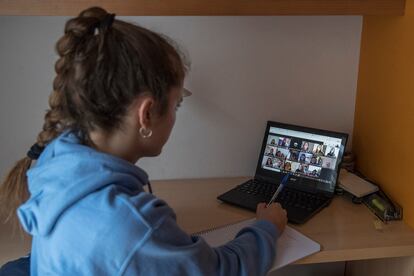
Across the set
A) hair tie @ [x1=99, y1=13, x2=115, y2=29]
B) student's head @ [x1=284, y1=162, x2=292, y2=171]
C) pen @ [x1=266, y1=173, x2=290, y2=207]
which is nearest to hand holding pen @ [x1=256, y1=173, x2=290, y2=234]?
pen @ [x1=266, y1=173, x2=290, y2=207]

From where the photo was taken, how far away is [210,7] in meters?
1.09

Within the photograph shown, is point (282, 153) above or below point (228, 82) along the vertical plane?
below

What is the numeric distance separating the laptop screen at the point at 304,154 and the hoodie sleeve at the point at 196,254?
38 centimetres

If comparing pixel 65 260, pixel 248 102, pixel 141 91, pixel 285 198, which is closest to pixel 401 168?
pixel 285 198

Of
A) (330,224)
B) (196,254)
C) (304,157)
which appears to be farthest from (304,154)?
(196,254)

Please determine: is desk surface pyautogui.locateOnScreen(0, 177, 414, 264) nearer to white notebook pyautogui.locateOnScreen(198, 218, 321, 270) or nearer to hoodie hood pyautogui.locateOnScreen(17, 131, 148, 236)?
white notebook pyautogui.locateOnScreen(198, 218, 321, 270)

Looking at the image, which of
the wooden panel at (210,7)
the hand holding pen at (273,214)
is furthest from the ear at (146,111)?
the hand holding pen at (273,214)

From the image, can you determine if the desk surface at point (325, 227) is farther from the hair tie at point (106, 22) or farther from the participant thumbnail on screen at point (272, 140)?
the hair tie at point (106, 22)

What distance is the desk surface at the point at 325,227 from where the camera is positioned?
43.4 inches

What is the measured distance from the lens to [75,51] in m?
0.80

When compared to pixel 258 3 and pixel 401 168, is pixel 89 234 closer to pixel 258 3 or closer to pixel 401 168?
pixel 258 3

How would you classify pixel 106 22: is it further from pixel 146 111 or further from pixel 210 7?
pixel 210 7

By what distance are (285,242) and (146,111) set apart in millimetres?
510

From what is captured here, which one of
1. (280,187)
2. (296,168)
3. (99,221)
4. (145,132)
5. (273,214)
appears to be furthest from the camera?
(296,168)
